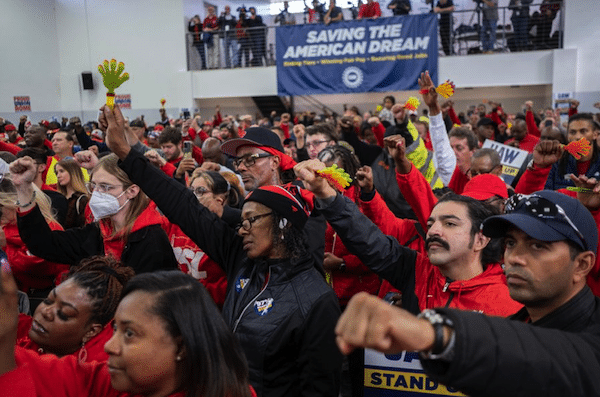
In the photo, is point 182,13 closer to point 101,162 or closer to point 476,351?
point 101,162

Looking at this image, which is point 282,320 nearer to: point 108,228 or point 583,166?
point 108,228

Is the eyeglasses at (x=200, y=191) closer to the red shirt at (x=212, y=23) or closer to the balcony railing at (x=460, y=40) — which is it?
the balcony railing at (x=460, y=40)

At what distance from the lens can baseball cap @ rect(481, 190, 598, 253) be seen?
4.95ft

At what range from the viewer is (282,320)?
224 cm

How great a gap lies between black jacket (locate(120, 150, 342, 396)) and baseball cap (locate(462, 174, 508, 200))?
1.17 metres

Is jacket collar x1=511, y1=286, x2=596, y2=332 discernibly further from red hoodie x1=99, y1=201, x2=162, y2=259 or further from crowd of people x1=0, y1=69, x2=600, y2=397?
red hoodie x1=99, y1=201, x2=162, y2=259

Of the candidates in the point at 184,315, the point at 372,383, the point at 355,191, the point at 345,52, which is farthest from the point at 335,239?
the point at 345,52

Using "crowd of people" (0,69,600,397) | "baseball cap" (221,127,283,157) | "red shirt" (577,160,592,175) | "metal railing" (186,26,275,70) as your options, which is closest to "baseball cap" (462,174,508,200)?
"crowd of people" (0,69,600,397)

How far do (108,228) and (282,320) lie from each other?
4.64 ft

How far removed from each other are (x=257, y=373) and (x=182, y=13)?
679 inches

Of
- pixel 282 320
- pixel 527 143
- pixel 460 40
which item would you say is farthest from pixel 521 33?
pixel 282 320

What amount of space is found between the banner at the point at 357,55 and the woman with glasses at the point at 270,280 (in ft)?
39.5

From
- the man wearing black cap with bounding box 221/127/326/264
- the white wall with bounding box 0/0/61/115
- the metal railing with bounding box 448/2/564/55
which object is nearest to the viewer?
the man wearing black cap with bounding box 221/127/326/264

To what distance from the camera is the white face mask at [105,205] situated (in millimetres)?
3082
